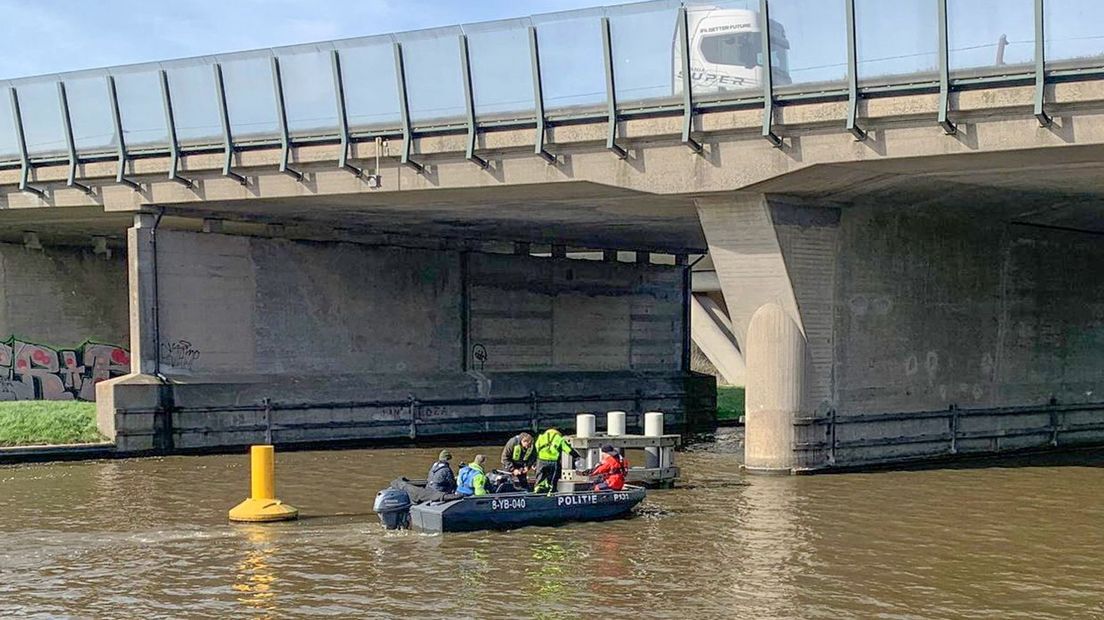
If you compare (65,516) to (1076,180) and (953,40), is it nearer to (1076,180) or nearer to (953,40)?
(953,40)

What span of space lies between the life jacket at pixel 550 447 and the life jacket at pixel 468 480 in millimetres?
2227

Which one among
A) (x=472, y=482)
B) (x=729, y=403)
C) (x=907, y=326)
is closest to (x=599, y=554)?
(x=472, y=482)

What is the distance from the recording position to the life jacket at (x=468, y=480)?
22.6 m

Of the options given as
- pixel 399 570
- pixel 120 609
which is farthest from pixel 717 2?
pixel 120 609

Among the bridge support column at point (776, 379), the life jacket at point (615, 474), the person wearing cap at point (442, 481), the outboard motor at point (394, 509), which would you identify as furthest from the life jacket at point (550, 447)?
the bridge support column at point (776, 379)

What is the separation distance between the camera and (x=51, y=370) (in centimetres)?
4275

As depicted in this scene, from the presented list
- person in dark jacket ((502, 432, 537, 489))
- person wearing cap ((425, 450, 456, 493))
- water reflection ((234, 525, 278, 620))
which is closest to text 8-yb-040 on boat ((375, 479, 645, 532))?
person wearing cap ((425, 450, 456, 493))

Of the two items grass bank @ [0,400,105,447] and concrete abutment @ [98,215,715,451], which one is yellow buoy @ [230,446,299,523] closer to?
concrete abutment @ [98,215,715,451]

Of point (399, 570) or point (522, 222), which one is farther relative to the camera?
point (522, 222)

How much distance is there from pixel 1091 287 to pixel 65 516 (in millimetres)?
27164

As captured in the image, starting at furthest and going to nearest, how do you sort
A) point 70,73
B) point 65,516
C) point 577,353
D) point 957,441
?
point 577,353, point 70,73, point 957,441, point 65,516

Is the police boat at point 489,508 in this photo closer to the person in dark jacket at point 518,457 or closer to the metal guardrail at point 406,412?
the person in dark jacket at point 518,457

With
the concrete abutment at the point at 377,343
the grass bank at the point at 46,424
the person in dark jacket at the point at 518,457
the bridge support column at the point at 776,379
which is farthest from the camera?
the concrete abutment at the point at 377,343

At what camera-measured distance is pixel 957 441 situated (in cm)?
3259
